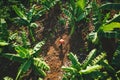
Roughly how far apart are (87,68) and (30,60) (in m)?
2.43

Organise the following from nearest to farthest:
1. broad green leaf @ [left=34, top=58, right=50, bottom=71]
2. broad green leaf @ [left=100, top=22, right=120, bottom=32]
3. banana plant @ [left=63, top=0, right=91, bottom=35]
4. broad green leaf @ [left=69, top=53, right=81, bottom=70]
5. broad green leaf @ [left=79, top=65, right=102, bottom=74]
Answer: broad green leaf @ [left=79, top=65, right=102, bottom=74] < broad green leaf @ [left=100, top=22, right=120, bottom=32] < broad green leaf @ [left=69, top=53, right=81, bottom=70] < broad green leaf @ [left=34, top=58, right=50, bottom=71] < banana plant @ [left=63, top=0, right=91, bottom=35]

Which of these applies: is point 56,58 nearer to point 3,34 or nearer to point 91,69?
point 91,69

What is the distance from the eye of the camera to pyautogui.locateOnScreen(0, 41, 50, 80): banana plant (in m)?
9.70

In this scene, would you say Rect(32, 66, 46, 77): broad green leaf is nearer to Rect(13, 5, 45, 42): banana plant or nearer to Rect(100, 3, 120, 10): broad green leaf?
Rect(13, 5, 45, 42): banana plant

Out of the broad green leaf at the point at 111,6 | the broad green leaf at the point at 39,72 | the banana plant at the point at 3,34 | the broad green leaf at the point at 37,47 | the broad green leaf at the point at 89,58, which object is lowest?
the broad green leaf at the point at 39,72

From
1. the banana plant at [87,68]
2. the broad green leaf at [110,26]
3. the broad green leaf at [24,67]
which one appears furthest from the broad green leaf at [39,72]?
the broad green leaf at [110,26]

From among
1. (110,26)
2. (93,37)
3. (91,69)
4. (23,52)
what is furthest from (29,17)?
(91,69)

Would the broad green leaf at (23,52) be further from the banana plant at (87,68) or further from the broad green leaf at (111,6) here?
the broad green leaf at (111,6)

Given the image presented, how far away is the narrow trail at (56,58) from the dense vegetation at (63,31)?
8.8 inches

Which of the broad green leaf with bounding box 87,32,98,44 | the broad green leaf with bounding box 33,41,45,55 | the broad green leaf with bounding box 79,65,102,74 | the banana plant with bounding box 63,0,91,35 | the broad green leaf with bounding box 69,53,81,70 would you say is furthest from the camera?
the banana plant with bounding box 63,0,91,35

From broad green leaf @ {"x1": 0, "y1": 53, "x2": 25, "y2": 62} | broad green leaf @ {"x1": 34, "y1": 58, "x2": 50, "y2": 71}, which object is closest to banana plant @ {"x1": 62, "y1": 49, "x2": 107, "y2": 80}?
broad green leaf @ {"x1": 34, "y1": 58, "x2": 50, "y2": 71}

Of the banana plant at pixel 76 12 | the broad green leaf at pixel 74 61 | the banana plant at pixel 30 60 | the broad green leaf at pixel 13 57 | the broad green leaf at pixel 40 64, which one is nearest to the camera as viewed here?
the broad green leaf at pixel 74 61

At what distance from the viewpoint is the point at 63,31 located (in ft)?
35.5

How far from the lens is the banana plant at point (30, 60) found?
9.70 m
